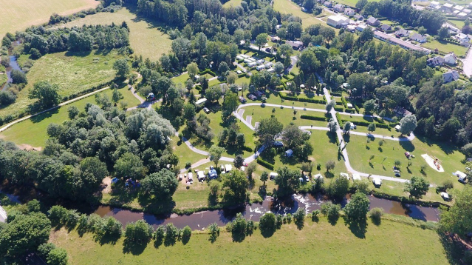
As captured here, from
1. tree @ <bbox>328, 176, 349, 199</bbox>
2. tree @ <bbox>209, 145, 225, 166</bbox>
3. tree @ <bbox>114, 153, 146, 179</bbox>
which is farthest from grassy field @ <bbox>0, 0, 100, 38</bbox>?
tree @ <bbox>328, 176, 349, 199</bbox>

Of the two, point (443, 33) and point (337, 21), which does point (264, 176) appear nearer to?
point (337, 21)

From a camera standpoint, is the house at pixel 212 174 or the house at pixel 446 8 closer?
the house at pixel 212 174

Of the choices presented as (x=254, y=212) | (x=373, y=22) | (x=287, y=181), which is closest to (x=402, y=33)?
(x=373, y=22)

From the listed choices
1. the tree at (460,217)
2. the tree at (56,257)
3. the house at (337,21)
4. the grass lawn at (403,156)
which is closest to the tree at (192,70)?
the grass lawn at (403,156)

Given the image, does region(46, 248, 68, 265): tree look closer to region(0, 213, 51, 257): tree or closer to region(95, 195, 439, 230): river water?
region(0, 213, 51, 257): tree

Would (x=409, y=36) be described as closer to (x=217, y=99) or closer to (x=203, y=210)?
(x=217, y=99)

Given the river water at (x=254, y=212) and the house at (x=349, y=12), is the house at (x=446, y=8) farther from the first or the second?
the river water at (x=254, y=212)
